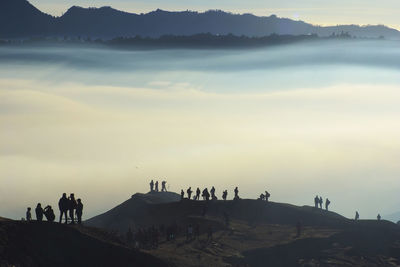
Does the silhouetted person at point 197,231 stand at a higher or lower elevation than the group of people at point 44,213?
lower

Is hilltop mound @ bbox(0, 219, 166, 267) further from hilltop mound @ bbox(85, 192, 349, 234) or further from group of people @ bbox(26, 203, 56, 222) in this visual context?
hilltop mound @ bbox(85, 192, 349, 234)

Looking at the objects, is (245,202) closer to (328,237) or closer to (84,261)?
Answer: (328,237)

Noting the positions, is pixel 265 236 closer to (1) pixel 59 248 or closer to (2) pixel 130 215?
(2) pixel 130 215

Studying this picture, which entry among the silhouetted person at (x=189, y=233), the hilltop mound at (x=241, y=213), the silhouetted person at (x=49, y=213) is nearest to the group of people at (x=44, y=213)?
the silhouetted person at (x=49, y=213)

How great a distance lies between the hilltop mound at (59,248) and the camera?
161ft

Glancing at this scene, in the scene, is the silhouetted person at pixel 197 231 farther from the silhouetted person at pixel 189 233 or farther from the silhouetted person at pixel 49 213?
the silhouetted person at pixel 49 213

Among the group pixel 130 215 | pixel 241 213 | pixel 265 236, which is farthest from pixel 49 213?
pixel 130 215

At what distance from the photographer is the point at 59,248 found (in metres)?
51.5

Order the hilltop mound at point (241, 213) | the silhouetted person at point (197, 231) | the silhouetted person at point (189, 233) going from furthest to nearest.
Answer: the hilltop mound at point (241, 213), the silhouetted person at point (197, 231), the silhouetted person at point (189, 233)

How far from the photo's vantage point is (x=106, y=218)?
10631 centimetres

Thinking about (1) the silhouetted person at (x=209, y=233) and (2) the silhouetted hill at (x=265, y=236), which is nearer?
(2) the silhouetted hill at (x=265, y=236)

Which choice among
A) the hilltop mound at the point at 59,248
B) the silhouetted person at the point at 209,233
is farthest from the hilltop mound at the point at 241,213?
the hilltop mound at the point at 59,248

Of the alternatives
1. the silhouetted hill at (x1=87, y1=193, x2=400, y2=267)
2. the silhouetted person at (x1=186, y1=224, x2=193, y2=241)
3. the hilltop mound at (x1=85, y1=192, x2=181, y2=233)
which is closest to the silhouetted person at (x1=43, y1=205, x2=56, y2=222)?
the silhouetted hill at (x1=87, y1=193, x2=400, y2=267)

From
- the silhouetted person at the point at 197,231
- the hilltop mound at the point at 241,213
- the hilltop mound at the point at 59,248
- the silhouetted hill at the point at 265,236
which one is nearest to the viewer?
the hilltop mound at the point at 59,248
